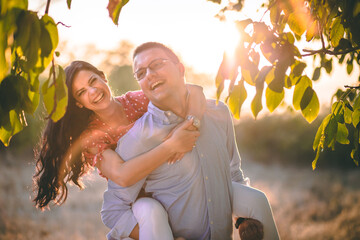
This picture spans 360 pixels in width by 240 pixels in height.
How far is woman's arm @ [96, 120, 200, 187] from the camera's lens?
2.08 meters

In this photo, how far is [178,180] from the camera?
2.23m

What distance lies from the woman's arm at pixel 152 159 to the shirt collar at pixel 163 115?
0.45ft

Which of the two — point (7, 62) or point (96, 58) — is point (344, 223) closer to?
point (7, 62)

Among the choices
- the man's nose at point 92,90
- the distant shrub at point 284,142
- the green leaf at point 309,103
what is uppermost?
the green leaf at point 309,103

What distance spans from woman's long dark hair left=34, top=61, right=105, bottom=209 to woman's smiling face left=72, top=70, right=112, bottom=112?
4cm

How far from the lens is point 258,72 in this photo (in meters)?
1.16

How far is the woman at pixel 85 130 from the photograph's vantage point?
7.72ft

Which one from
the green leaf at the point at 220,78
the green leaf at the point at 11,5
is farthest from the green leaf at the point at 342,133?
the green leaf at the point at 11,5

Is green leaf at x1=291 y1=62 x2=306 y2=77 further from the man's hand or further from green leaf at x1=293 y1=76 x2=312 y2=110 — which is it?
the man's hand

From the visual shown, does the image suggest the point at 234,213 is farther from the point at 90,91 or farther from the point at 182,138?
the point at 90,91

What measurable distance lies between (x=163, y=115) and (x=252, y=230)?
0.84m

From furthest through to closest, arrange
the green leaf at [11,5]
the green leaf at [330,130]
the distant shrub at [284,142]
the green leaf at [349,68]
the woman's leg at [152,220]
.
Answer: the distant shrub at [284,142], the green leaf at [349,68], the woman's leg at [152,220], the green leaf at [330,130], the green leaf at [11,5]

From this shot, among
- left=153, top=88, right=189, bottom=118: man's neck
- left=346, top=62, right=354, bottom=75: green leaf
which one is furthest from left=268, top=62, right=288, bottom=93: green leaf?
left=346, top=62, right=354, bottom=75: green leaf

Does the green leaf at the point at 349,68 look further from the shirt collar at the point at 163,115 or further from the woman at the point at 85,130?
the shirt collar at the point at 163,115
